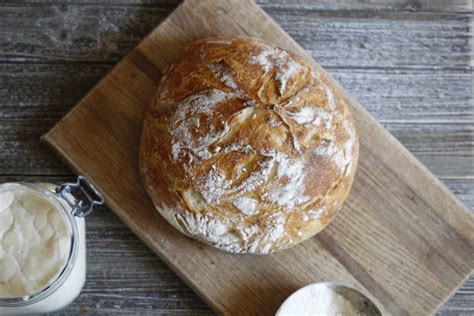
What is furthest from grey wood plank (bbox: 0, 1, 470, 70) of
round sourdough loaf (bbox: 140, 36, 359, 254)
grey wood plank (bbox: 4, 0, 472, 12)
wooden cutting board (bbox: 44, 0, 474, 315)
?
round sourdough loaf (bbox: 140, 36, 359, 254)

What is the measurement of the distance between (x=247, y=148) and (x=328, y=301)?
412mm

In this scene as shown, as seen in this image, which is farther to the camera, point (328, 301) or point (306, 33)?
point (306, 33)

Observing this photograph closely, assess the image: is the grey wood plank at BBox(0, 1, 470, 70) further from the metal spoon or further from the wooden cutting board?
the metal spoon

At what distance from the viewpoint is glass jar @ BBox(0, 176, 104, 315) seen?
1158 millimetres

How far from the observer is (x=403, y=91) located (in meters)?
1.56

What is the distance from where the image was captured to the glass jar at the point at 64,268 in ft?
3.80

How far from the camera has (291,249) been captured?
55.9 inches

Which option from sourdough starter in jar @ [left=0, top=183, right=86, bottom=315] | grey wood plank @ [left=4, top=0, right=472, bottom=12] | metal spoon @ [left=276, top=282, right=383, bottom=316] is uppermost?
sourdough starter in jar @ [left=0, top=183, right=86, bottom=315]

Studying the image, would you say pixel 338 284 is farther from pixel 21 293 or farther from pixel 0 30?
pixel 0 30

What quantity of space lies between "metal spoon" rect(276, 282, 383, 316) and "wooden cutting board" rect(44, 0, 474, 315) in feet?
0.20

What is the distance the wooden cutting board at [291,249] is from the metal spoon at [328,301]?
0.20ft

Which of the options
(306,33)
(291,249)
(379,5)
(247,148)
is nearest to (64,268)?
(247,148)

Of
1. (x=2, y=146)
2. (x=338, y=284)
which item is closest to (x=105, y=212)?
(x=2, y=146)

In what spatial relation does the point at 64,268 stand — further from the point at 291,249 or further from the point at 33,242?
the point at 291,249
